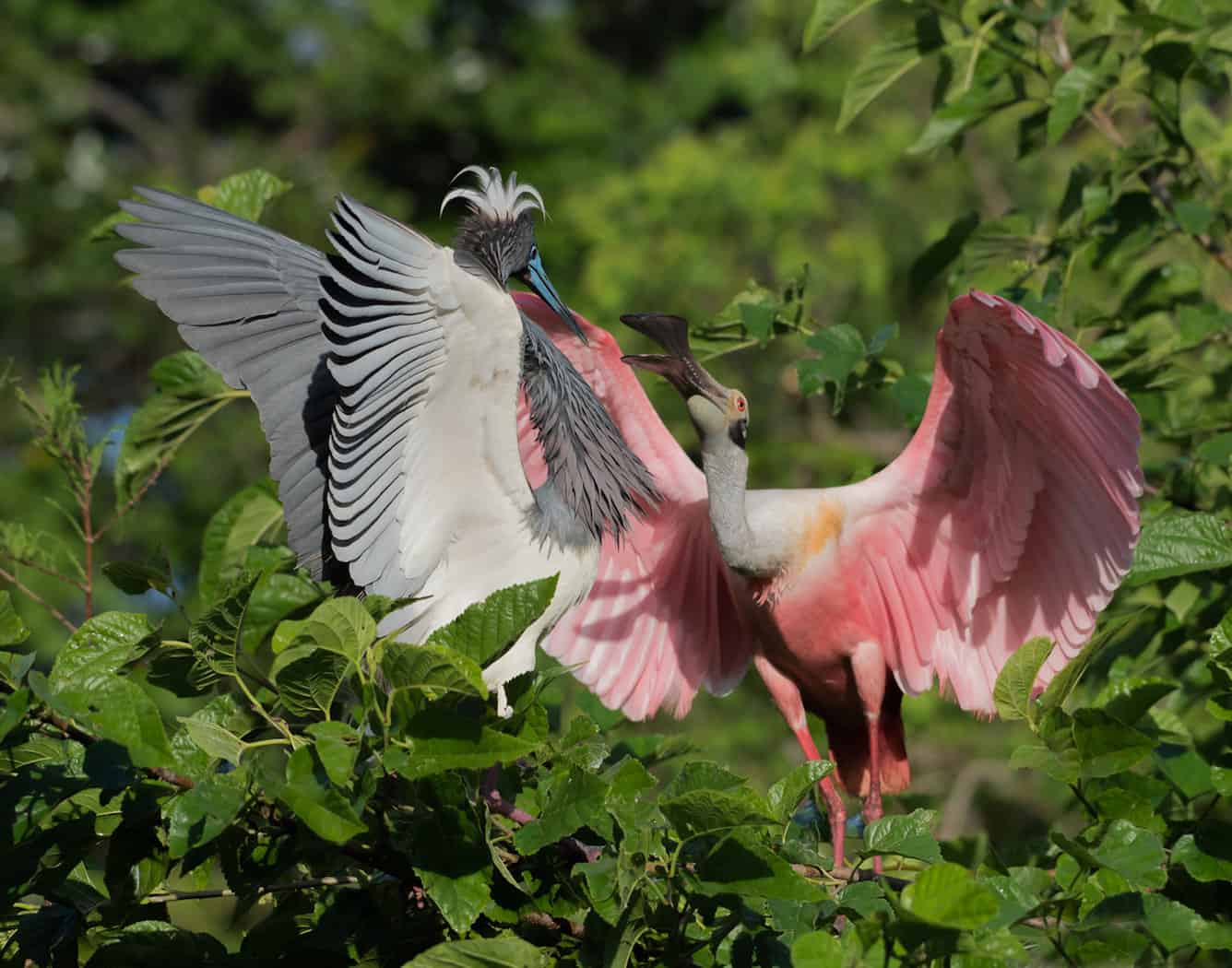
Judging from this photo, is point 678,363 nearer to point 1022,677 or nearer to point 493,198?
point 493,198

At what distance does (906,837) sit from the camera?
2150 millimetres

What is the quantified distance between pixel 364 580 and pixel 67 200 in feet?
34.8

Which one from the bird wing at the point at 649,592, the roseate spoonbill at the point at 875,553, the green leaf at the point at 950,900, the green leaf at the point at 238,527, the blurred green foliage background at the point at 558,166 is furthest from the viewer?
the blurred green foliage background at the point at 558,166

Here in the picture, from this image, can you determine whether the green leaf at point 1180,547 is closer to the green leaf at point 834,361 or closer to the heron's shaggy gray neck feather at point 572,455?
the green leaf at point 834,361

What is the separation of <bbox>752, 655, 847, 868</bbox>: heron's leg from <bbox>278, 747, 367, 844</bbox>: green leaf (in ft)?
4.91

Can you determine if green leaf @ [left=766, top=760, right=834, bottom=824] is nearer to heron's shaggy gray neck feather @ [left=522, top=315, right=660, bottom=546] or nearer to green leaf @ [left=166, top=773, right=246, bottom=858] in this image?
green leaf @ [left=166, top=773, right=246, bottom=858]

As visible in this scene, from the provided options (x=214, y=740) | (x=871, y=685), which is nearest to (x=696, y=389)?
(x=871, y=685)

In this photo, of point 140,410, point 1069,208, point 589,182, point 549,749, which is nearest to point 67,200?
point 589,182

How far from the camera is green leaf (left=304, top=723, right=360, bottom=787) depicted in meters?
1.81

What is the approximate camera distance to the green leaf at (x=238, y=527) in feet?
10.8

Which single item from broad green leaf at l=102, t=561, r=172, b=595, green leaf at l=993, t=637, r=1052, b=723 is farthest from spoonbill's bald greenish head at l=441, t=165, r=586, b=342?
green leaf at l=993, t=637, r=1052, b=723

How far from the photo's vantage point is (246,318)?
9.70 ft

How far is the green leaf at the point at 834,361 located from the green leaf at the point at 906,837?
3.61 feet

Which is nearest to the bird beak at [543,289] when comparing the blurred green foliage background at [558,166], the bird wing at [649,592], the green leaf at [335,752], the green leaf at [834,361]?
the bird wing at [649,592]
